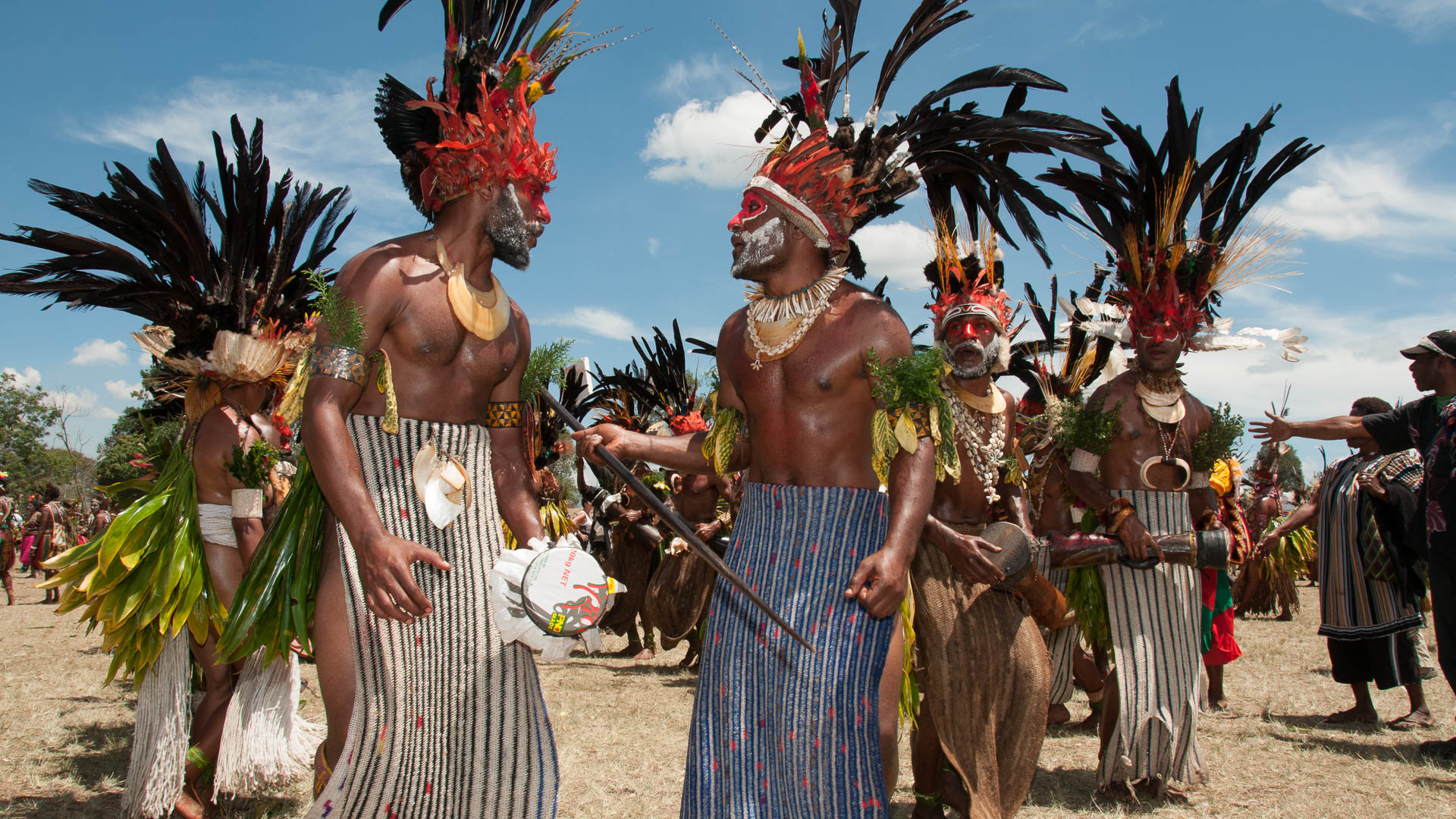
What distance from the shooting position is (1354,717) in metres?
6.50

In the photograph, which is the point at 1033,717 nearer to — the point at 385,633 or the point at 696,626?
the point at 385,633

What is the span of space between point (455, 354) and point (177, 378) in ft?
11.1

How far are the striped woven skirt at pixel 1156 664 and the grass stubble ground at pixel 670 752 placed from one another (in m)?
0.21

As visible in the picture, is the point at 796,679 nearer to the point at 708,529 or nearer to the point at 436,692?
the point at 436,692

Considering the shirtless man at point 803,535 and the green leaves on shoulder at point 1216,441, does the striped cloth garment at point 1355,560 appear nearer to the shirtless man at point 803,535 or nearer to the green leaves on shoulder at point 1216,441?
the green leaves on shoulder at point 1216,441

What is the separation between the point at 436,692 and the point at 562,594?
1.65 feet

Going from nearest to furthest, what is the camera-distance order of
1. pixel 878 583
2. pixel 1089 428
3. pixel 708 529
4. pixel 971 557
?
pixel 878 583
pixel 971 557
pixel 1089 428
pixel 708 529

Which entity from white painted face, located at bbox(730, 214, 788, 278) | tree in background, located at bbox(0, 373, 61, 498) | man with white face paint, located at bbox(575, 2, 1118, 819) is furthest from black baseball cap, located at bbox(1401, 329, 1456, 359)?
tree in background, located at bbox(0, 373, 61, 498)

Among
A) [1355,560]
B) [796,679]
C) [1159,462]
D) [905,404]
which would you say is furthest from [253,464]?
[1355,560]

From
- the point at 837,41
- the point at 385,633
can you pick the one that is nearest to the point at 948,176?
the point at 837,41

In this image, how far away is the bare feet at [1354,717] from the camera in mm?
6477

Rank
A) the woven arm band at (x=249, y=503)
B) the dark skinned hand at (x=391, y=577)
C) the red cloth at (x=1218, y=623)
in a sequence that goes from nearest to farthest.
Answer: the dark skinned hand at (x=391, y=577), the woven arm band at (x=249, y=503), the red cloth at (x=1218, y=623)

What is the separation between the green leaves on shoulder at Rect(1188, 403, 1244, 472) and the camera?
4.87 meters

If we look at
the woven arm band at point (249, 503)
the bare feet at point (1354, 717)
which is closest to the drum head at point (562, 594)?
the woven arm band at point (249, 503)
